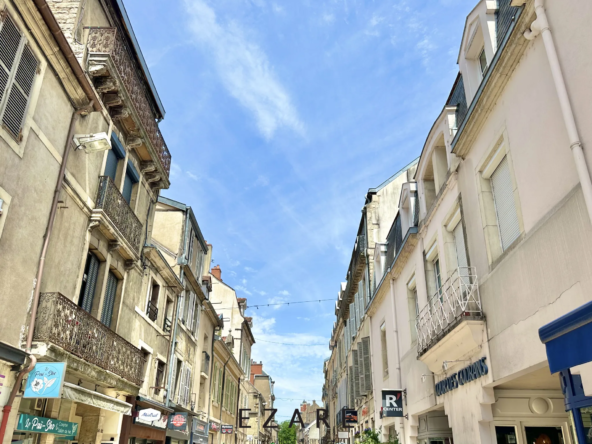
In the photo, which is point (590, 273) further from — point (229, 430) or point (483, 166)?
point (229, 430)

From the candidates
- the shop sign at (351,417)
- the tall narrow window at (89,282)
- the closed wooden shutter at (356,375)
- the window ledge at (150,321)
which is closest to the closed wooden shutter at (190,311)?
the window ledge at (150,321)

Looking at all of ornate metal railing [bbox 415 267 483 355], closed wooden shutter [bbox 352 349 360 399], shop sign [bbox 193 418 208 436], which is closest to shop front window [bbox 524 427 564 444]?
ornate metal railing [bbox 415 267 483 355]

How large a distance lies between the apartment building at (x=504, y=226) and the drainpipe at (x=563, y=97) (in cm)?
1

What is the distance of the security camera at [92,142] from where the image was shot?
9367 millimetres

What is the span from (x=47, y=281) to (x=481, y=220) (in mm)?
7726

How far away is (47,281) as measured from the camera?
8.45 meters

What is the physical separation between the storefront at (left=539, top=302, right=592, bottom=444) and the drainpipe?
1181 mm

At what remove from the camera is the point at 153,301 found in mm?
15266

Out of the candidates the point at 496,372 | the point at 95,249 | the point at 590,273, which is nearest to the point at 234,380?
the point at 95,249

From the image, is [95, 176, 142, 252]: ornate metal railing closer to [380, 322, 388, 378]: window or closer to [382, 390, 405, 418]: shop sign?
[382, 390, 405, 418]: shop sign

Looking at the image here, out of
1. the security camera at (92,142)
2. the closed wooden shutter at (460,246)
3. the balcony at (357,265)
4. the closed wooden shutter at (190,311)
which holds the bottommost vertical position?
the closed wooden shutter at (460,246)

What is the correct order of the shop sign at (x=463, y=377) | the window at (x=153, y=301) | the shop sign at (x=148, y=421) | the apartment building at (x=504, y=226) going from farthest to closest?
the window at (x=153, y=301), the shop sign at (x=148, y=421), the shop sign at (x=463, y=377), the apartment building at (x=504, y=226)

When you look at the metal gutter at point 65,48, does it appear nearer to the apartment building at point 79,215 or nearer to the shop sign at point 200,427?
the apartment building at point 79,215

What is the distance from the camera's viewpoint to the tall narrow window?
Answer: 10398mm
